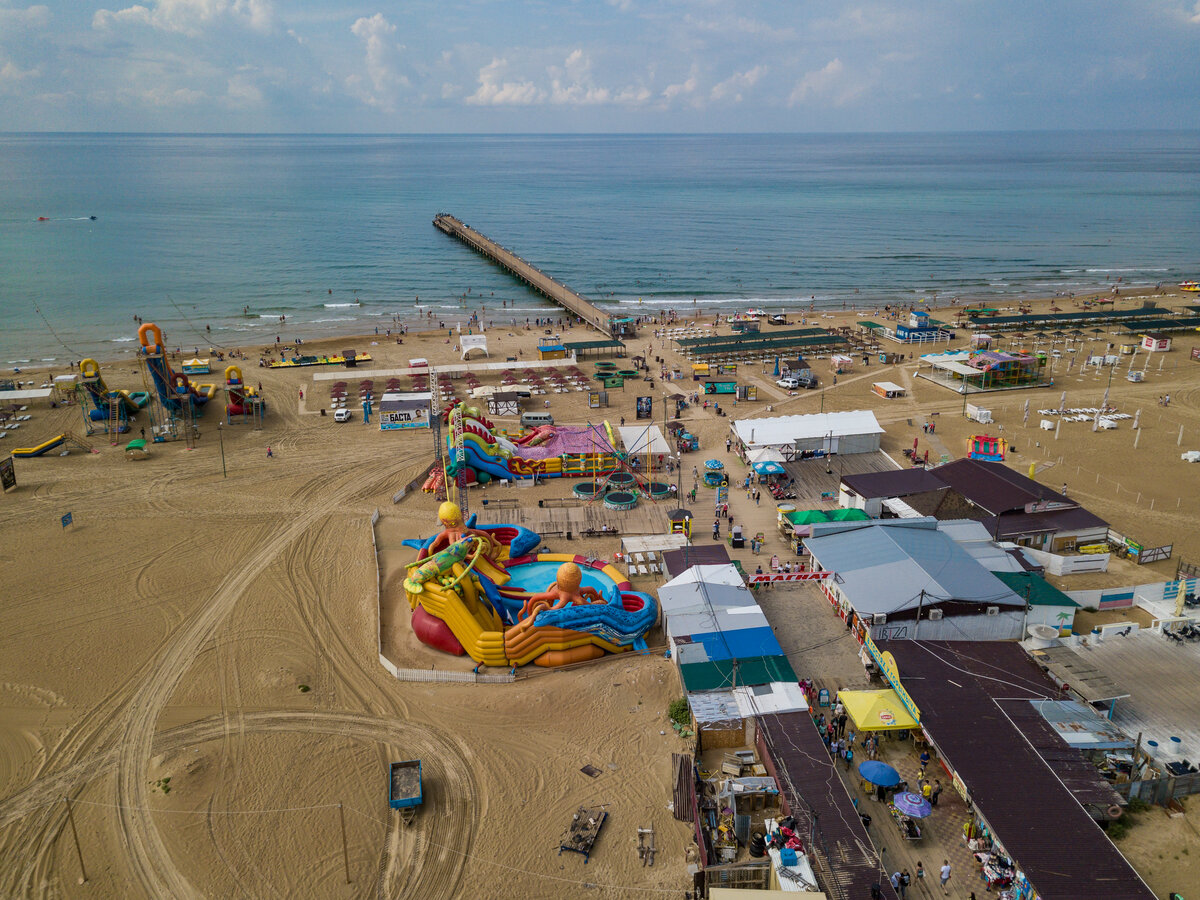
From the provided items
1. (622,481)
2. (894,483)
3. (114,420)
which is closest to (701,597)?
(622,481)

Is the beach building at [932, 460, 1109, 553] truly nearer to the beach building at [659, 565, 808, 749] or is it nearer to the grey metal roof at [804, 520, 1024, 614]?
the grey metal roof at [804, 520, 1024, 614]

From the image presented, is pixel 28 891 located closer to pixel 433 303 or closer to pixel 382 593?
pixel 382 593

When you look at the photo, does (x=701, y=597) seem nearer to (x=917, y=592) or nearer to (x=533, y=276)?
(x=917, y=592)

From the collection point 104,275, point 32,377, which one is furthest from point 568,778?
point 104,275

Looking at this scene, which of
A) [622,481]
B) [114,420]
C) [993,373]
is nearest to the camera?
[622,481]

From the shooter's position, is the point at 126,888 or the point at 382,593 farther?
the point at 382,593

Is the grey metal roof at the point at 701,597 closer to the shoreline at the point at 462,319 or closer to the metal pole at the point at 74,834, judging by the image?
the metal pole at the point at 74,834

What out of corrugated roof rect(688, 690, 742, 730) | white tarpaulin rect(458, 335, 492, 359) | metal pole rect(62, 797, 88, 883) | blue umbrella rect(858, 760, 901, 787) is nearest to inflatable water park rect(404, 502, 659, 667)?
corrugated roof rect(688, 690, 742, 730)
